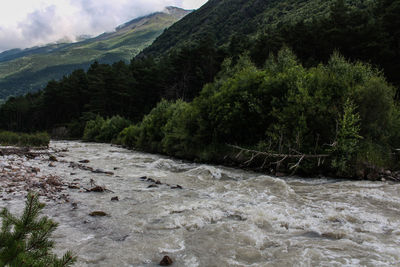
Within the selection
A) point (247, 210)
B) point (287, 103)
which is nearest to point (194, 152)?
point (287, 103)

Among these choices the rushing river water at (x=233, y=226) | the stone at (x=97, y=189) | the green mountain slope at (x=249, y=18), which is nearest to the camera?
the rushing river water at (x=233, y=226)

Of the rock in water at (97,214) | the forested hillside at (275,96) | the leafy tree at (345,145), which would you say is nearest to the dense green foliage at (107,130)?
the forested hillside at (275,96)

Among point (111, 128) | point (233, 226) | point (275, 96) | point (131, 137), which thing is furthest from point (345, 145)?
point (111, 128)

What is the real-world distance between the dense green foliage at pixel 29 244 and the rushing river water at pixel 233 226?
12.5 ft

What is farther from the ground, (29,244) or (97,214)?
(29,244)

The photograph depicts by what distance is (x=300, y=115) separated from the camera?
21922mm

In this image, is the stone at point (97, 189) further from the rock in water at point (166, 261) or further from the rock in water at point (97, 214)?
the rock in water at point (166, 261)

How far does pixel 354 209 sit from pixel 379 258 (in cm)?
449

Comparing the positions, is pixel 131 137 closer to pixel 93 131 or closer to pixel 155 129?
pixel 155 129

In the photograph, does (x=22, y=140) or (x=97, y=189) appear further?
(x=22, y=140)

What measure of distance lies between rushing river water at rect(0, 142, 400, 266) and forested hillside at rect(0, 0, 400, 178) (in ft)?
23.0

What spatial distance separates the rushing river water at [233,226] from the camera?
6828 mm

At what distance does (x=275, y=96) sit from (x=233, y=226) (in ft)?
63.0

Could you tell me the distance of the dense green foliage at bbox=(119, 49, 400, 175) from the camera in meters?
20.0
